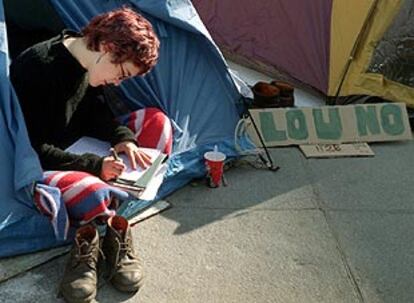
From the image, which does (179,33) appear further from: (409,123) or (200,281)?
(409,123)

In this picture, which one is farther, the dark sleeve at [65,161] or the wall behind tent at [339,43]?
the wall behind tent at [339,43]

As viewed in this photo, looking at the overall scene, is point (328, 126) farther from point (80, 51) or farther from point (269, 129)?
point (80, 51)

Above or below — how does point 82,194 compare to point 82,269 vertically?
above

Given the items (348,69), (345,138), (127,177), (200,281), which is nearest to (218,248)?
(200,281)

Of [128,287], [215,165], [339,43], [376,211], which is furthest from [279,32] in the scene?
[128,287]

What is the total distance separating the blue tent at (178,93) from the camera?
192cm

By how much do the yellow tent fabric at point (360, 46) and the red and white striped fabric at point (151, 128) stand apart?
3.89 feet

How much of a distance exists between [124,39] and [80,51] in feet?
0.61

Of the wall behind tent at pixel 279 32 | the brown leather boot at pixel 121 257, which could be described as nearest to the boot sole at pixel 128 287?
the brown leather boot at pixel 121 257

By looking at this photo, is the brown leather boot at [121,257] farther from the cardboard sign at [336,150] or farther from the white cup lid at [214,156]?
the cardboard sign at [336,150]

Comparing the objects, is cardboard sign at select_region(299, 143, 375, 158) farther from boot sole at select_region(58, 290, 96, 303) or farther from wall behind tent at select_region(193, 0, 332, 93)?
boot sole at select_region(58, 290, 96, 303)

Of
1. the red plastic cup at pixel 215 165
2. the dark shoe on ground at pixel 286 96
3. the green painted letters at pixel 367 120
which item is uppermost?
the red plastic cup at pixel 215 165

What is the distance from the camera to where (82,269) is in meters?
1.75

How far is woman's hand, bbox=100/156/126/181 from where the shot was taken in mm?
1924
